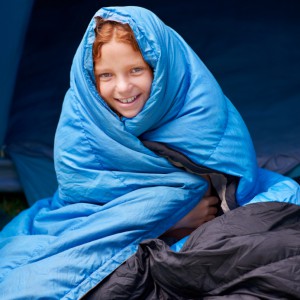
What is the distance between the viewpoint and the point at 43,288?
79.4 inches

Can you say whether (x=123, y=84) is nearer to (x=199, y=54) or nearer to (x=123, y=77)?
(x=123, y=77)

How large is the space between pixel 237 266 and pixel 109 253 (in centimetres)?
35

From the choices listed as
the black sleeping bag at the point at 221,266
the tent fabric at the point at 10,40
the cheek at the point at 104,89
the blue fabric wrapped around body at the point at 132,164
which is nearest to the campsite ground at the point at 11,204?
the tent fabric at the point at 10,40

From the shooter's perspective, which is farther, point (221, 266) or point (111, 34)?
point (111, 34)

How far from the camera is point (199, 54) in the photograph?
3.24 metres

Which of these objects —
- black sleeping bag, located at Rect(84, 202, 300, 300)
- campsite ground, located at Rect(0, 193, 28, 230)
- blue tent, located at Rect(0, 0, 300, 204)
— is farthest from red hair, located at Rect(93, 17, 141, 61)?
campsite ground, located at Rect(0, 193, 28, 230)

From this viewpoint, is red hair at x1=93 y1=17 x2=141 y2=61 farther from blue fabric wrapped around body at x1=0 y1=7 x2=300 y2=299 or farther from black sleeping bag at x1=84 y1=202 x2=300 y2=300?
black sleeping bag at x1=84 y1=202 x2=300 y2=300

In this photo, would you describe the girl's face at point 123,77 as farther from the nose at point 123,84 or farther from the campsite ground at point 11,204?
the campsite ground at point 11,204

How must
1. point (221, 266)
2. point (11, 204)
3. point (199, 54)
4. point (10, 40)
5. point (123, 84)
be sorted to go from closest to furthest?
point (221, 266)
point (123, 84)
point (10, 40)
point (11, 204)
point (199, 54)

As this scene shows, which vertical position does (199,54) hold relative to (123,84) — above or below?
below

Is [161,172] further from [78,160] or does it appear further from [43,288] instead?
[43,288]

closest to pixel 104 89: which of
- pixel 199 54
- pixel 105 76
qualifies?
pixel 105 76

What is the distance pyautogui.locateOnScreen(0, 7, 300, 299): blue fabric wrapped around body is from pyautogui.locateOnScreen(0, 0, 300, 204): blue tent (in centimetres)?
58

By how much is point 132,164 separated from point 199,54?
3.79 ft
